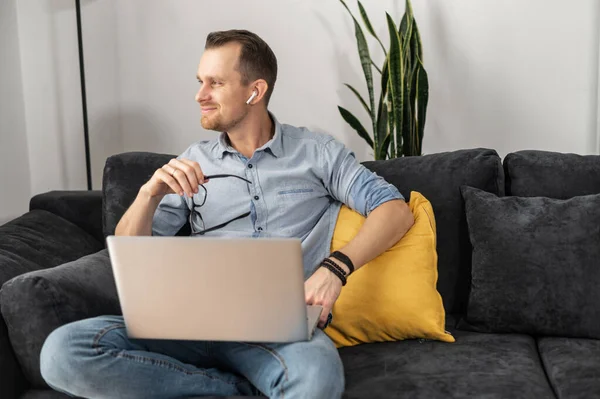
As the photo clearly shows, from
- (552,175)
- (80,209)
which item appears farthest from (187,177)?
(552,175)

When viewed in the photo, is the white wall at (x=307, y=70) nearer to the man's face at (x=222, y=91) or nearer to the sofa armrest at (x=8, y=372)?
the man's face at (x=222, y=91)

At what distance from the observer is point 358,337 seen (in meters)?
1.99

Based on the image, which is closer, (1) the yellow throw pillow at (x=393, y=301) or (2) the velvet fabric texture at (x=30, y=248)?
(2) the velvet fabric texture at (x=30, y=248)

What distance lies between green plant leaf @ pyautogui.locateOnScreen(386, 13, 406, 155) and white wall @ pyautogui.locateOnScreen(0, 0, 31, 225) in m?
1.42

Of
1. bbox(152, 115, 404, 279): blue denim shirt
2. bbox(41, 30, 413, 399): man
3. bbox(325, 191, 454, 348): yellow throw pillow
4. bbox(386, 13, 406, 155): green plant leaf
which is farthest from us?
bbox(386, 13, 406, 155): green plant leaf

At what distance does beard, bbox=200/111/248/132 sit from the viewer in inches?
82.7

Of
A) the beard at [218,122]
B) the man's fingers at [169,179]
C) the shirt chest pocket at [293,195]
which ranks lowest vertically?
the shirt chest pocket at [293,195]

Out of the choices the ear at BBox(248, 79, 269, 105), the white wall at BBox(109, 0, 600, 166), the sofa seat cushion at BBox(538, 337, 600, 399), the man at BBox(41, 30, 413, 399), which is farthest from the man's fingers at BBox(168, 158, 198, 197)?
the white wall at BBox(109, 0, 600, 166)

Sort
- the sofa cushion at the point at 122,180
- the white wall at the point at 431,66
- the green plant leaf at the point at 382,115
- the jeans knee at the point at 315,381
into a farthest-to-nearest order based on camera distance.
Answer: the white wall at the point at 431,66 < the green plant leaf at the point at 382,115 < the sofa cushion at the point at 122,180 < the jeans knee at the point at 315,381

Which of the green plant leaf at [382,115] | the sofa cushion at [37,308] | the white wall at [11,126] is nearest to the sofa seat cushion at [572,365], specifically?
the sofa cushion at [37,308]

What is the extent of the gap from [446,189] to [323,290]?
1.92 feet

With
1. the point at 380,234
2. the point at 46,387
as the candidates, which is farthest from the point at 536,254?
the point at 46,387

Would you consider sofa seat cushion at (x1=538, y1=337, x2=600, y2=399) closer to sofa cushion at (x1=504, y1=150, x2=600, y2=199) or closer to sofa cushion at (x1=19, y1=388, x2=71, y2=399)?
sofa cushion at (x1=504, y1=150, x2=600, y2=199)

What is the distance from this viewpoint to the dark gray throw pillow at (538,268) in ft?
6.50
